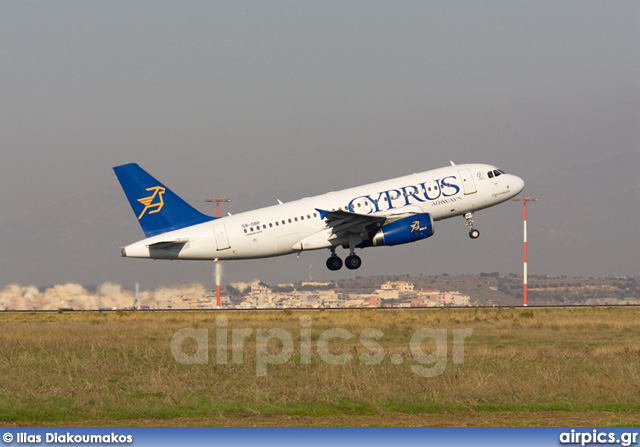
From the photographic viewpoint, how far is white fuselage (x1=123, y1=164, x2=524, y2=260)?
186ft

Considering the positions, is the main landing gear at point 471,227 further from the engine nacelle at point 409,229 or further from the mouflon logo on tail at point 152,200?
the mouflon logo on tail at point 152,200

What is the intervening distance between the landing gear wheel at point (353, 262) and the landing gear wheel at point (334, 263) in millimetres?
1031

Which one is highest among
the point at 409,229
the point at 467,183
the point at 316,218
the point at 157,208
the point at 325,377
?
the point at 467,183

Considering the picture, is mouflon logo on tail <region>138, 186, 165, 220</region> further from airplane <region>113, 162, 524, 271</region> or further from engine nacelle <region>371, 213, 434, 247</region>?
engine nacelle <region>371, 213, 434, 247</region>

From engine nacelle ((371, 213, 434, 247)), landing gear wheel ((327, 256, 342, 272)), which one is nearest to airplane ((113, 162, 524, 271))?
engine nacelle ((371, 213, 434, 247))

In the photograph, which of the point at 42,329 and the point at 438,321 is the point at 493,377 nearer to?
the point at 438,321

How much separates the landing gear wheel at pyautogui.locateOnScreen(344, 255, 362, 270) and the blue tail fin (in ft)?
28.9

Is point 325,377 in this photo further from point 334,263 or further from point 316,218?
point 334,263

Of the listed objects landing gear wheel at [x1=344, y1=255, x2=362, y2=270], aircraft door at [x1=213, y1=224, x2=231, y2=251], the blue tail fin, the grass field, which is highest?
the blue tail fin

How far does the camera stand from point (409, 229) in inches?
2207

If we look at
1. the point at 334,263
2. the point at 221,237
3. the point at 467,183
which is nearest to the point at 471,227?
the point at 467,183

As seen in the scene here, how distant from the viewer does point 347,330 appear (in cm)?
4919

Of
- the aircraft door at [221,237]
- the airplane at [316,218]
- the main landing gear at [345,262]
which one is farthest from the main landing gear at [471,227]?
the aircraft door at [221,237]

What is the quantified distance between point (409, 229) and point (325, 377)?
2749 cm
